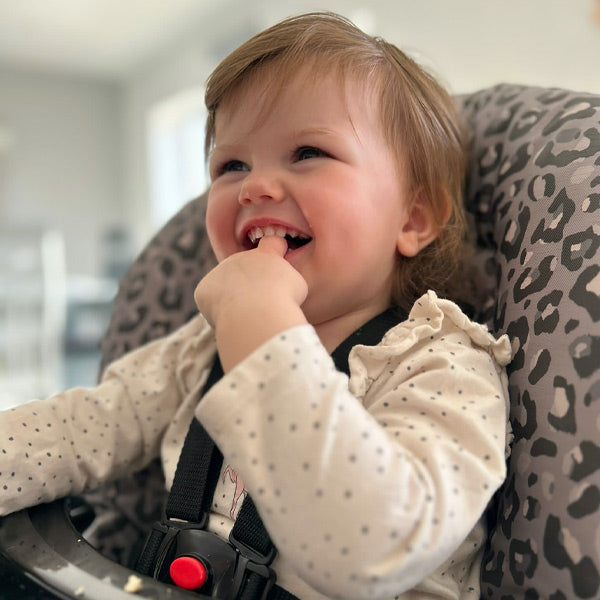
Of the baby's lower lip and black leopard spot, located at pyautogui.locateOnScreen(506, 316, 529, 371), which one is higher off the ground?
the baby's lower lip

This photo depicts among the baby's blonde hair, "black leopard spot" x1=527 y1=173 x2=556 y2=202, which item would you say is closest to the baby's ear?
the baby's blonde hair

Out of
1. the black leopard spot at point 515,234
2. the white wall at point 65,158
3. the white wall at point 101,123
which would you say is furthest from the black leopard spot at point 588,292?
the white wall at point 65,158

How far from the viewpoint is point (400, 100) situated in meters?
0.75

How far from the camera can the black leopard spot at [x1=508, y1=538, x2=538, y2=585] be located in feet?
1.79

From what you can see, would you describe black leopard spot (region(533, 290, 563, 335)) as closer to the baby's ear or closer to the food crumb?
the baby's ear

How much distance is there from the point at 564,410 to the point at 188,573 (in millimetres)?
376

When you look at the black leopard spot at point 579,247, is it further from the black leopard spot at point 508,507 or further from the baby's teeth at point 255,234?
the baby's teeth at point 255,234

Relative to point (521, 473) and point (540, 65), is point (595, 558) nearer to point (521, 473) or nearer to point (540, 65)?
point (521, 473)

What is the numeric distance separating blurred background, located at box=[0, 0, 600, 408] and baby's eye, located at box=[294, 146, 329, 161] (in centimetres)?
159

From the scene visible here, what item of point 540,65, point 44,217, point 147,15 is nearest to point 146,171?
point 44,217

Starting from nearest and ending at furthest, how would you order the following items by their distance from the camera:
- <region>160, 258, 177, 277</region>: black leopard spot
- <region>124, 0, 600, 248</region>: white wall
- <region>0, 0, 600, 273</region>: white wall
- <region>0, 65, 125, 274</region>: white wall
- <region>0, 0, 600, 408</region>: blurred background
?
1. <region>160, 258, 177, 277</region>: black leopard spot
2. <region>124, 0, 600, 248</region>: white wall
3. <region>0, 0, 600, 408</region>: blurred background
4. <region>0, 0, 600, 273</region>: white wall
5. <region>0, 65, 125, 274</region>: white wall

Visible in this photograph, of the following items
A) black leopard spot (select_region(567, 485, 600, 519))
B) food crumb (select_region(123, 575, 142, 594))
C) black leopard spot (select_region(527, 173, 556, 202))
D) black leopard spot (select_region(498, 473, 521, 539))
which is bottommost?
black leopard spot (select_region(498, 473, 521, 539))

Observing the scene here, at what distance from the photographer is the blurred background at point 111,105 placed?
2469 mm

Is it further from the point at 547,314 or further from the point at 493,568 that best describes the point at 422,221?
the point at 493,568
